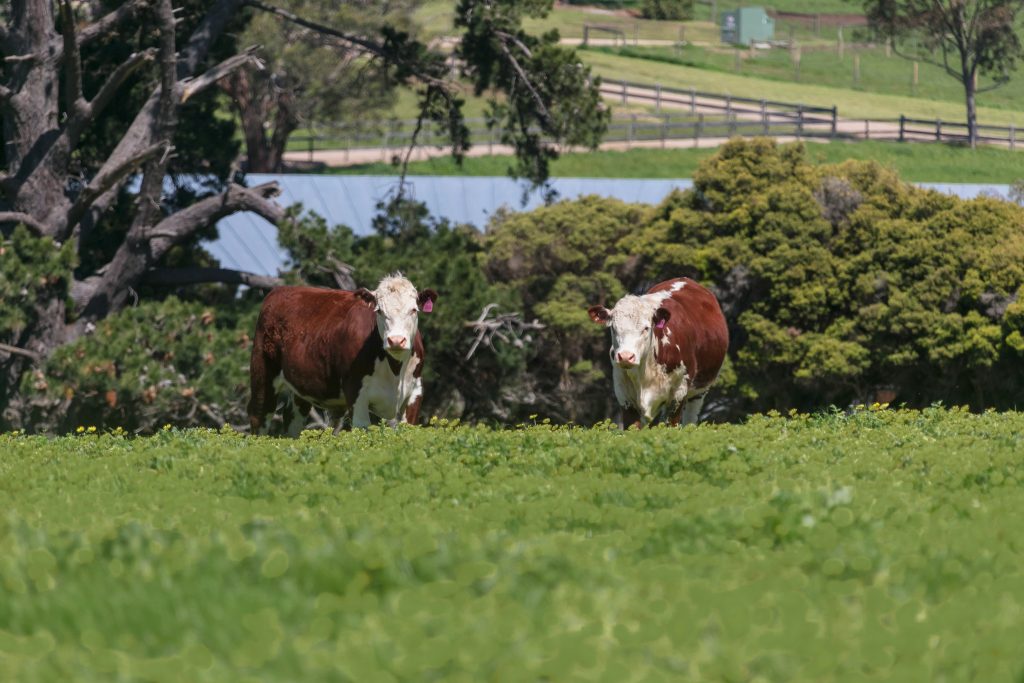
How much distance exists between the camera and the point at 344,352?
65.6ft

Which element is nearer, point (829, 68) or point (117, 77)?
point (117, 77)

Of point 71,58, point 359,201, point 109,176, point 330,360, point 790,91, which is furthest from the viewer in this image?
point 790,91

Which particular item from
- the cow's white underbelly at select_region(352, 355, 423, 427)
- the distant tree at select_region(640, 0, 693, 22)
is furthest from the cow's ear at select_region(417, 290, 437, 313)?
the distant tree at select_region(640, 0, 693, 22)

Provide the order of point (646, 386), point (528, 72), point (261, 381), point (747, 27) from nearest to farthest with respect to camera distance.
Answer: point (646, 386), point (261, 381), point (528, 72), point (747, 27)

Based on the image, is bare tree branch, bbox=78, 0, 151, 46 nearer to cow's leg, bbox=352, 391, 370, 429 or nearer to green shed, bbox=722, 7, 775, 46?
cow's leg, bbox=352, 391, 370, 429

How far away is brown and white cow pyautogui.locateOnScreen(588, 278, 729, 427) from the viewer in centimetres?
1908

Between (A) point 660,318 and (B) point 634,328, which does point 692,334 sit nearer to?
(A) point 660,318

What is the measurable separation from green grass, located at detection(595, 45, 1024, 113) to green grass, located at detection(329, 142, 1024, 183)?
9439 millimetres

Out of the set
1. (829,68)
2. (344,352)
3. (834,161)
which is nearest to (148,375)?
(344,352)

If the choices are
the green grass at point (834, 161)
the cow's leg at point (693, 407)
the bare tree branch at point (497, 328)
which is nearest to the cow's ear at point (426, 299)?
the cow's leg at point (693, 407)

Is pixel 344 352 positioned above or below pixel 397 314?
below

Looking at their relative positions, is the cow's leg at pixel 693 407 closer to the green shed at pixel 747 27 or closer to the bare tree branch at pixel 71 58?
the bare tree branch at pixel 71 58

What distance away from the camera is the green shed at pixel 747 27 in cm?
9156

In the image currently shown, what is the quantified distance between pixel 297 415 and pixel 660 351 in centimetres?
511
